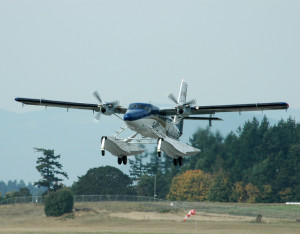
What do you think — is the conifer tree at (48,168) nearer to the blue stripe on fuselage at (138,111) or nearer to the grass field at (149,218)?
the grass field at (149,218)

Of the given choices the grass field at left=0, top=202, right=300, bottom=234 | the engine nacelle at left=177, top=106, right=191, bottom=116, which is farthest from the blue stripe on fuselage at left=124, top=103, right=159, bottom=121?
the grass field at left=0, top=202, right=300, bottom=234

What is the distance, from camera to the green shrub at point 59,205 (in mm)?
79750

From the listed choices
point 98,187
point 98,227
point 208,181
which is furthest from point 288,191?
point 98,187

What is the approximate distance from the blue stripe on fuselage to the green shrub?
137 ft

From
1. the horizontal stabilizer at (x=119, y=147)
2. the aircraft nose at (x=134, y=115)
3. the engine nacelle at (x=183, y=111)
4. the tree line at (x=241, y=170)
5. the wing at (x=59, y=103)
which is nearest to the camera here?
the aircraft nose at (x=134, y=115)

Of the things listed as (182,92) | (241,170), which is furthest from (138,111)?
(241,170)

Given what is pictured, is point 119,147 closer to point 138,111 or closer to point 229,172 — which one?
point 138,111

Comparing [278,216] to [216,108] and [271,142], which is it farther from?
[216,108]

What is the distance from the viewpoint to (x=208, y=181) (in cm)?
8644

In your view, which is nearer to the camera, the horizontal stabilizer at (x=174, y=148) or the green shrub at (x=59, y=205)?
the horizontal stabilizer at (x=174, y=148)

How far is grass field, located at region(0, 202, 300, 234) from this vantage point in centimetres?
6462

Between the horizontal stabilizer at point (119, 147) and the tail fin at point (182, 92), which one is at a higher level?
the tail fin at point (182, 92)

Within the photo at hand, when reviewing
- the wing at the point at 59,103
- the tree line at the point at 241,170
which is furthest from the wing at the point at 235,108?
the tree line at the point at 241,170

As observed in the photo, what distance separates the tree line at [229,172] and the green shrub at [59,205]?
18.4 metres
